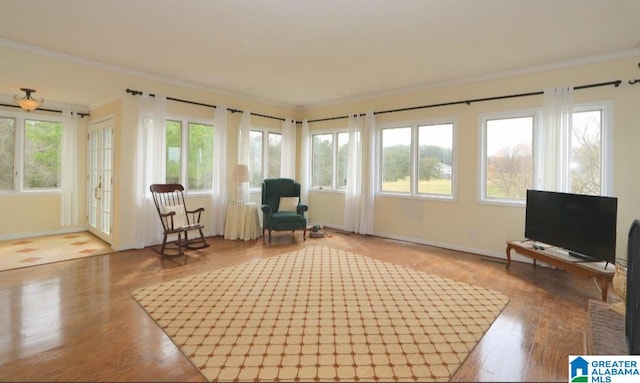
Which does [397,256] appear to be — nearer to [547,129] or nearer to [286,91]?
[547,129]

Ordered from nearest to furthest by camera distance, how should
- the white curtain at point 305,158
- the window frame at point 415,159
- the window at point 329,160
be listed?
1. the window frame at point 415,159
2. the window at point 329,160
3. the white curtain at point 305,158

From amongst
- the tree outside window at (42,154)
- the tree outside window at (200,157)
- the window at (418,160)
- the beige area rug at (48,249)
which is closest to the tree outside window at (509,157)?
the window at (418,160)

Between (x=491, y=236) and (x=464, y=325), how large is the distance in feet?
9.00

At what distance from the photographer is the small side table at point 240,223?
5.88 m

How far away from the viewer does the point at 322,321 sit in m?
Answer: 2.73

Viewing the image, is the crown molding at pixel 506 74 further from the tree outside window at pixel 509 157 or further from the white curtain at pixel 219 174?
the white curtain at pixel 219 174

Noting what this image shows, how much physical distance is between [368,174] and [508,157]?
243 cm

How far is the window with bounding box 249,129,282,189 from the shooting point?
681 cm

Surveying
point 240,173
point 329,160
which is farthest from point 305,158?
point 240,173

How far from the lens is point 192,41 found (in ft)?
12.6

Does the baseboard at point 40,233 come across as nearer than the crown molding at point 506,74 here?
No

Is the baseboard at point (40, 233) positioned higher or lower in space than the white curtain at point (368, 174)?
lower

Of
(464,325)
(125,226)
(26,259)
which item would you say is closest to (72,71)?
(125,226)

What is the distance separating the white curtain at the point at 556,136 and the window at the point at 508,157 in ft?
0.95
